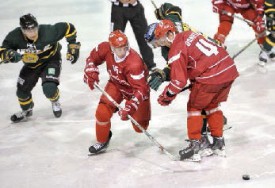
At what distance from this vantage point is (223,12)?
179 inches

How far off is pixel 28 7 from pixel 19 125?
13.5 feet

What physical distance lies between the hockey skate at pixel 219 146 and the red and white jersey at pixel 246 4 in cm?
168

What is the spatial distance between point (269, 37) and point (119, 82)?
5.92 feet

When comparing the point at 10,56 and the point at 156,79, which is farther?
the point at 10,56

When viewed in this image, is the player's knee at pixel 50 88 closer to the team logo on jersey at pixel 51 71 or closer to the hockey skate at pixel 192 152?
the team logo on jersey at pixel 51 71

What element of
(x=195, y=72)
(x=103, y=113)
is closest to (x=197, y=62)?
(x=195, y=72)

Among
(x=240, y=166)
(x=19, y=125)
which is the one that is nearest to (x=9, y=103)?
(x=19, y=125)

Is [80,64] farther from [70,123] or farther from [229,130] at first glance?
[229,130]

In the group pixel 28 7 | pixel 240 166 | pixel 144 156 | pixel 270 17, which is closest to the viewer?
pixel 240 166

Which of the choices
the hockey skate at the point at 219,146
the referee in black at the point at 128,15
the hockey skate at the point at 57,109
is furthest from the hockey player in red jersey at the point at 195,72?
the referee in black at the point at 128,15

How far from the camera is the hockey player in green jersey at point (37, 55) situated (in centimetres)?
371

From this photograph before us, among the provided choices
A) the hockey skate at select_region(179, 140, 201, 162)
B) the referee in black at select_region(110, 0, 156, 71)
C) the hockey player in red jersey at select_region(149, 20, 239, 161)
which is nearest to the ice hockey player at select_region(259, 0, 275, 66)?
the referee in black at select_region(110, 0, 156, 71)

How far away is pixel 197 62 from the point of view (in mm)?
2895

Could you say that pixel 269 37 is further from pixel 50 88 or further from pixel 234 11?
pixel 50 88
